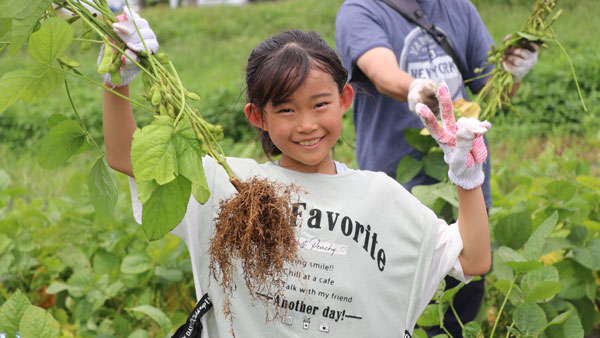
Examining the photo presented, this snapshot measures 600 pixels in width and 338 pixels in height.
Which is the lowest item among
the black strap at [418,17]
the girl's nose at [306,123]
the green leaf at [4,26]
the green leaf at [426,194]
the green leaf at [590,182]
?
the green leaf at [590,182]

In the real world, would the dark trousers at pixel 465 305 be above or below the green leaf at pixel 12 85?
below

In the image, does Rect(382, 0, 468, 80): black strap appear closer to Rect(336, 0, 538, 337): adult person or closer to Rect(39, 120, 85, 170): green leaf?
Rect(336, 0, 538, 337): adult person

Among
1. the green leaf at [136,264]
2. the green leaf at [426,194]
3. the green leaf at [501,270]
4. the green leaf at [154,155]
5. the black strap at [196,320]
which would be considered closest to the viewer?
the green leaf at [154,155]

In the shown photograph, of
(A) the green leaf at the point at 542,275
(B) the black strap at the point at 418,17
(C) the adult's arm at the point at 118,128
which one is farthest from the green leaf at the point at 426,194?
(C) the adult's arm at the point at 118,128

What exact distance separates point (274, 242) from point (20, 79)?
1.88 ft

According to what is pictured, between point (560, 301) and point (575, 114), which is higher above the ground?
point (575, 114)

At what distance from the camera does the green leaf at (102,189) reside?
151cm

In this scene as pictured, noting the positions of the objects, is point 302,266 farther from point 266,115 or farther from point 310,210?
point 266,115

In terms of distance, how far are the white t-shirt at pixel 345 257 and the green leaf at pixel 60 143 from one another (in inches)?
6.5

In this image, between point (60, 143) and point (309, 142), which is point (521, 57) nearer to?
point (309, 142)

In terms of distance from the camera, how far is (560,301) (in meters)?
2.44

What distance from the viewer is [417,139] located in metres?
2.18

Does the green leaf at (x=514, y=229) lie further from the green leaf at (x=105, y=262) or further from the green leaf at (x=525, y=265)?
the green leaf at (x=105, y=262)

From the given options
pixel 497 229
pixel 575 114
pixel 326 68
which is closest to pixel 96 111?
pixel 575 114
